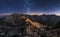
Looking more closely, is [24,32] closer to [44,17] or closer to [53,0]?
[44,17]

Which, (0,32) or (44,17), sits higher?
(44,17)

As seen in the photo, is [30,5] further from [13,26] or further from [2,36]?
[2,36]

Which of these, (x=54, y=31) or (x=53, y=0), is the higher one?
(x=53, y=0)

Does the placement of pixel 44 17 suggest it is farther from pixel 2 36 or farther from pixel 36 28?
pixel 2 36

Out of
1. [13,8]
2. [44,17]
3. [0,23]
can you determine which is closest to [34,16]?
[44,17]

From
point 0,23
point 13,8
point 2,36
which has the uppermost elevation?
point 13,8

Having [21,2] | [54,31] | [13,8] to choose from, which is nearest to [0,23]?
[13,8]
